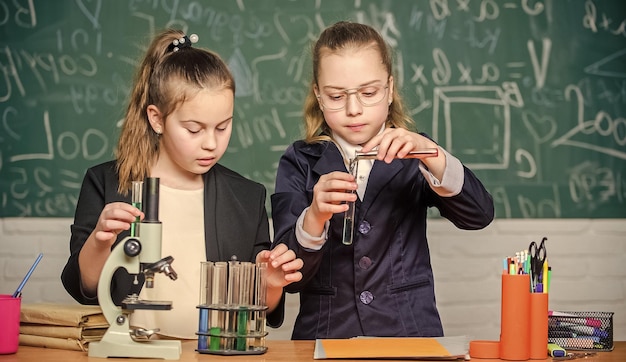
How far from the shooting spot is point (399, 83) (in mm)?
3557

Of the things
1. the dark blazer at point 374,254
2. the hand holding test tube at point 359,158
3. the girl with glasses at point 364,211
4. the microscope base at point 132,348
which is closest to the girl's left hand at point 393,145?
the hand holding test tube at point 359,158

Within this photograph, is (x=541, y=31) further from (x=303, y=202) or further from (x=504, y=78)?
(x=303, y=202)

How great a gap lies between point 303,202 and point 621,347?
79 cm

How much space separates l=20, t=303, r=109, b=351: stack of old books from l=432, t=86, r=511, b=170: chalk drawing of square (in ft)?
6.68

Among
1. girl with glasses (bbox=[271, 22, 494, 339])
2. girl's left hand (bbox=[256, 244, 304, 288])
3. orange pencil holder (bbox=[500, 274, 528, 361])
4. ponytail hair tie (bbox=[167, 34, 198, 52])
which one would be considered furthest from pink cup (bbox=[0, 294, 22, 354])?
orange pencil holder (bbox=[500, 274, 528, 361])

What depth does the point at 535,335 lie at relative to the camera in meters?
1.76

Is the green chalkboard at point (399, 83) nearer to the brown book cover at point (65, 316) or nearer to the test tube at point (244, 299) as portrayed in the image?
the brown book cover at point (65, 316)

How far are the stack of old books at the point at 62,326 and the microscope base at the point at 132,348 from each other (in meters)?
0.08

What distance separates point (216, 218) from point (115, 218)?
1.59 feet

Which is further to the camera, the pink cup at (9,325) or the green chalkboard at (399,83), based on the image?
the green chalkboard at (399,83)

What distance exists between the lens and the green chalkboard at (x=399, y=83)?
356 cm

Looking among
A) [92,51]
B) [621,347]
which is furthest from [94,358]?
[92,51]

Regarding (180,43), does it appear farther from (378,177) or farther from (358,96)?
(378,177)

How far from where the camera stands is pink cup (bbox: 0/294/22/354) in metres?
1.78
